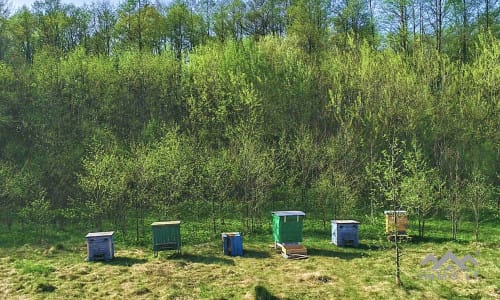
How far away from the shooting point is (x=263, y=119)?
30391 mm

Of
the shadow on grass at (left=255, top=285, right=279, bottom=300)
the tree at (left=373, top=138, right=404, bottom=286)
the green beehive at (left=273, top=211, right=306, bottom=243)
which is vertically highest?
the tree at (left=373, top=138, right=404, bottom=286)

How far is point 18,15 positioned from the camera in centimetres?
3912

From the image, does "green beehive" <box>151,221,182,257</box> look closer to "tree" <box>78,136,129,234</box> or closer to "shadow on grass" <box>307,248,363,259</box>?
"tree" <box>78,136,129,234</box>

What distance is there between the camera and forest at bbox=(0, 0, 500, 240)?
77.2 ft

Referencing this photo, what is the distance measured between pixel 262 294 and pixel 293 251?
4.75 m

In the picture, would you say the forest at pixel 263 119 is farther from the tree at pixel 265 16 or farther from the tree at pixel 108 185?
the tree at pixel 265 16

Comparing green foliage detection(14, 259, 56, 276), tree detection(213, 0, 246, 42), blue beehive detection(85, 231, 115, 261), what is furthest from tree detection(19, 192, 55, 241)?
tree detection(213, 0, 246, 42)

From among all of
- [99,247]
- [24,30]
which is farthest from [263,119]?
[24,30]

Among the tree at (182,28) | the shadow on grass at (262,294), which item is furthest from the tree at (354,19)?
the shadow on grass at (262,294)

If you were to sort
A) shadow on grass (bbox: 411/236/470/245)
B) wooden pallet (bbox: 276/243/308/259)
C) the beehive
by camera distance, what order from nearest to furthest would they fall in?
1. wooden pallet (bbox: 276/243/308/259)
2. shadow on grass (bbox: 411/236/470/245)
3. the beehive

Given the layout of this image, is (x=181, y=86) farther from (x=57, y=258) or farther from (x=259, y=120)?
(x=57, y=258)

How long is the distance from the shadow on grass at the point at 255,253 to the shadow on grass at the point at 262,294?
448 cm

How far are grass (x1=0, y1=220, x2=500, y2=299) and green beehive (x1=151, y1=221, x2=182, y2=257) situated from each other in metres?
0.46

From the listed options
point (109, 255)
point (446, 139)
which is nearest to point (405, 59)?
point (446, 139)
